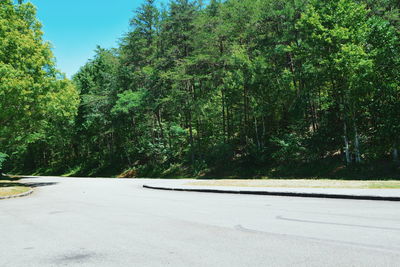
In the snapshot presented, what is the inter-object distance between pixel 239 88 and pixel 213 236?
87.1ft

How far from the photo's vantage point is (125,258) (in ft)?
17.0

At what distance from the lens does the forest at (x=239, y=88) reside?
2398 cm

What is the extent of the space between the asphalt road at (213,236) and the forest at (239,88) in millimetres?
16275

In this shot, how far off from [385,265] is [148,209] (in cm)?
750

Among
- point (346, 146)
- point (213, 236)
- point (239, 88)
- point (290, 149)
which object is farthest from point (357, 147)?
point (213, 236)

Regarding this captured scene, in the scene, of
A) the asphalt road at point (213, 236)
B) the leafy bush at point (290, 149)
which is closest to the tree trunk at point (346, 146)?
the leafy bush at point (290, 149)

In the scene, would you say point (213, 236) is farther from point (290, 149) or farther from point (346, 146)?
point (290, 149)

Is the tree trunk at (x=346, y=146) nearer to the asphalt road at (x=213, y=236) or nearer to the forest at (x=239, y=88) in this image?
the forest at (x=239, y=88)

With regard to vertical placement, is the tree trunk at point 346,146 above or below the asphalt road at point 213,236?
above

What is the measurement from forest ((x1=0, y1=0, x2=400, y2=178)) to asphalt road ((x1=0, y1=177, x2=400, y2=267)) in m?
16.3

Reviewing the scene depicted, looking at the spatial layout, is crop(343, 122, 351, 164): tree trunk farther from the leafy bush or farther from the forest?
the leafy bush

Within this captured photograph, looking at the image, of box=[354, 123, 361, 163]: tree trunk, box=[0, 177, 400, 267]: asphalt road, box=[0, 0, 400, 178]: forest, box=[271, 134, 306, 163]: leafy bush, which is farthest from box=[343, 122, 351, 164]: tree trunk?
box=[0, 177, 400, 267]: asphalt road

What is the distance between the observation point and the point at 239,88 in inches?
1257

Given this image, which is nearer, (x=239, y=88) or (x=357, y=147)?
(x=357, y=147)
